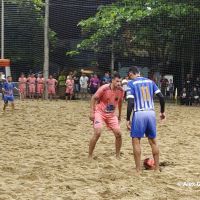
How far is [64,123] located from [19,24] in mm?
17489

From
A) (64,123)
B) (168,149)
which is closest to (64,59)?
(64,123)

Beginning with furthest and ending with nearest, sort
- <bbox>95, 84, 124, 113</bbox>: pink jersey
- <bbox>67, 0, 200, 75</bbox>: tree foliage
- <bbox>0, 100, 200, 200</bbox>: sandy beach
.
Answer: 1. <bbox>67, 0, 200, 75</bbox>: tree foliage
2. <bbox>95, 84, 124, 113</bbox>: pink jersey
3. <bbox>0, 100, 200, 200</bbox>: sandy beach

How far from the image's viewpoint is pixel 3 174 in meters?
7.00

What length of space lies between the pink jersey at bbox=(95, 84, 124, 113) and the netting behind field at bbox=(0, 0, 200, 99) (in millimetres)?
15120

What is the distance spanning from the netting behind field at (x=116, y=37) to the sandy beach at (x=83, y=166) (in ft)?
40.8

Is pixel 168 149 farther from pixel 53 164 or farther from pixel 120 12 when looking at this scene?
pixel 120 12

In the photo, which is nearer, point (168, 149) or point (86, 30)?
point (168, 149)

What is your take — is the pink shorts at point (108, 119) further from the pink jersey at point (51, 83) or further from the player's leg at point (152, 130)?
the pink jersey at point (51, 83)

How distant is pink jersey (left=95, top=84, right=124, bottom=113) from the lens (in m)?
8.46

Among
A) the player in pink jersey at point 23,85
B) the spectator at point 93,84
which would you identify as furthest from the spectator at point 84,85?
the player in pink jersey at point 23,85

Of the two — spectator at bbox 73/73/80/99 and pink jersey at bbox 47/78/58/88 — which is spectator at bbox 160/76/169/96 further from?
pink jersey at bbox 47/78/58/88

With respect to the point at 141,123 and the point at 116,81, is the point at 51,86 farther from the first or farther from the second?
the point at 141,123

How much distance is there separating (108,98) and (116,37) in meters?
18.4

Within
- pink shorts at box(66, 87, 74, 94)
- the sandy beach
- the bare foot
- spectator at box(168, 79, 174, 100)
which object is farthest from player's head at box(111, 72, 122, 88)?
spectator at box(168, 79, 174, 100)
